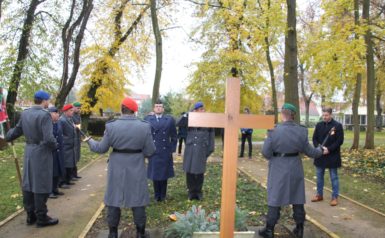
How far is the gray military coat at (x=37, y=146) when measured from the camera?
6.09 m

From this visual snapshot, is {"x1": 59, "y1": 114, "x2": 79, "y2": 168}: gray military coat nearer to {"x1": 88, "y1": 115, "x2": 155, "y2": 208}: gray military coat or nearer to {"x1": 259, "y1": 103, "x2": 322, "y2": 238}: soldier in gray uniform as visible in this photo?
{"x1": 88, "y1": 115, "x2": 155, "y2": 208}: gray military coat

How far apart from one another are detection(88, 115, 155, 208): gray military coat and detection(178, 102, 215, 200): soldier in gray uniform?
2.38 m

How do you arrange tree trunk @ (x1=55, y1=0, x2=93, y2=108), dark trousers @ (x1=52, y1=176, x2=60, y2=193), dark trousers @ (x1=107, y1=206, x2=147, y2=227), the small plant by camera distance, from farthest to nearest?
tree trunk @ (x1=55, y1=0, x2=93, y2=108)
dark trousers @ (x1=52, y1=176, x2=60, y2=193)
dark trousers @ (x1=107, y1=206, x2=147, y2=227)
the small plant

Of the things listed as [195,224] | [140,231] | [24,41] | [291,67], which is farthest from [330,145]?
[24,41]

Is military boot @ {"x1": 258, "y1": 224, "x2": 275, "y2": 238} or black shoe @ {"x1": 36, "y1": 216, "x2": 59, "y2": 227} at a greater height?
military boot @ {"x1": 258, "y1": 224, "x2": 275, "y2": 238}

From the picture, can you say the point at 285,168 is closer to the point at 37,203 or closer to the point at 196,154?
the point at 196,154

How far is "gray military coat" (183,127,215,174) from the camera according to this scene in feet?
25.3

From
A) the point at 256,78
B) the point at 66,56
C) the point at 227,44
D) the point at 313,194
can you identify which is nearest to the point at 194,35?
the point at 227,44

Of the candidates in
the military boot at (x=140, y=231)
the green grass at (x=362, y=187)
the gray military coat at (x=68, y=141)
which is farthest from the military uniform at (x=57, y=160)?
the green grass at (x=362, y=187)

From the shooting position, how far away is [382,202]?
8.30 m

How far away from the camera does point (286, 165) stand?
5.68 metres

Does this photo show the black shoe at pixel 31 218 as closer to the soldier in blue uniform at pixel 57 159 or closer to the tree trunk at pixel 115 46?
the soldier in blue uniform at pixel 57 159

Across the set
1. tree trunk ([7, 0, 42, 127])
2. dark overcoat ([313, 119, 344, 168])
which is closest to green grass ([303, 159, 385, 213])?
dark overcoat ([313, 119, 344, 168])

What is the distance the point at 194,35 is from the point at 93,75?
22.7ft
